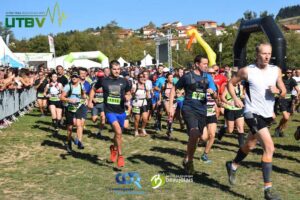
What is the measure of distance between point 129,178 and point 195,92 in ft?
6.37

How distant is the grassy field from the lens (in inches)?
250

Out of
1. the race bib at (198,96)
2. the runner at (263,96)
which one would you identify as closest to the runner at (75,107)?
the race bib at (198,96)

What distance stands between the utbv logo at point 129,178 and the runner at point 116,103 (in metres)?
0.45

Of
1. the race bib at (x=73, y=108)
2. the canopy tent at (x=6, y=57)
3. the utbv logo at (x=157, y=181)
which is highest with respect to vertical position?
the canopy tent at (x=6, y=57)

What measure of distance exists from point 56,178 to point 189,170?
92.1 inches

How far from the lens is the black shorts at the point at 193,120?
739 centimetres

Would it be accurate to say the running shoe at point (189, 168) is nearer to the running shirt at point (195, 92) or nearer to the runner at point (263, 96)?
the running shirt at point (195, 92)

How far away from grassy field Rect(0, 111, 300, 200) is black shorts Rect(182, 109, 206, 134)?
865 millimetres

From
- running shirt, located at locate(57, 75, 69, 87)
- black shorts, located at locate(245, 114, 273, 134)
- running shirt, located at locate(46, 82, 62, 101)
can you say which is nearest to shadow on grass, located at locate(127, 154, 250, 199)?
black shorts, located at locate(245, 114, 273, 134)

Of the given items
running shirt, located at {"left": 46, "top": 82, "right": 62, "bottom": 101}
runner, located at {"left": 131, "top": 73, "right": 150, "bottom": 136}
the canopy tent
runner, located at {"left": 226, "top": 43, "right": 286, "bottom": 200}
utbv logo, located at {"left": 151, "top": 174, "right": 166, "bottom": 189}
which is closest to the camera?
runner, located at {"left": 226, "top": 43, "right": 286, "bottom": 200}

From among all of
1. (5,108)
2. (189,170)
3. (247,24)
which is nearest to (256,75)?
(189,170)

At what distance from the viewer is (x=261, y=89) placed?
19.1 feet

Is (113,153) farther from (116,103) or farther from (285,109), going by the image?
(285,109)

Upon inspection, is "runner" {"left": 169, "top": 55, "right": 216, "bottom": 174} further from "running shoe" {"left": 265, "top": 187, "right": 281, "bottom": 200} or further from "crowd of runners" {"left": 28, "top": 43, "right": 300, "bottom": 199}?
"running shoe" {"left": 265, "top": 187, "right": 281, "bottom": 200}
